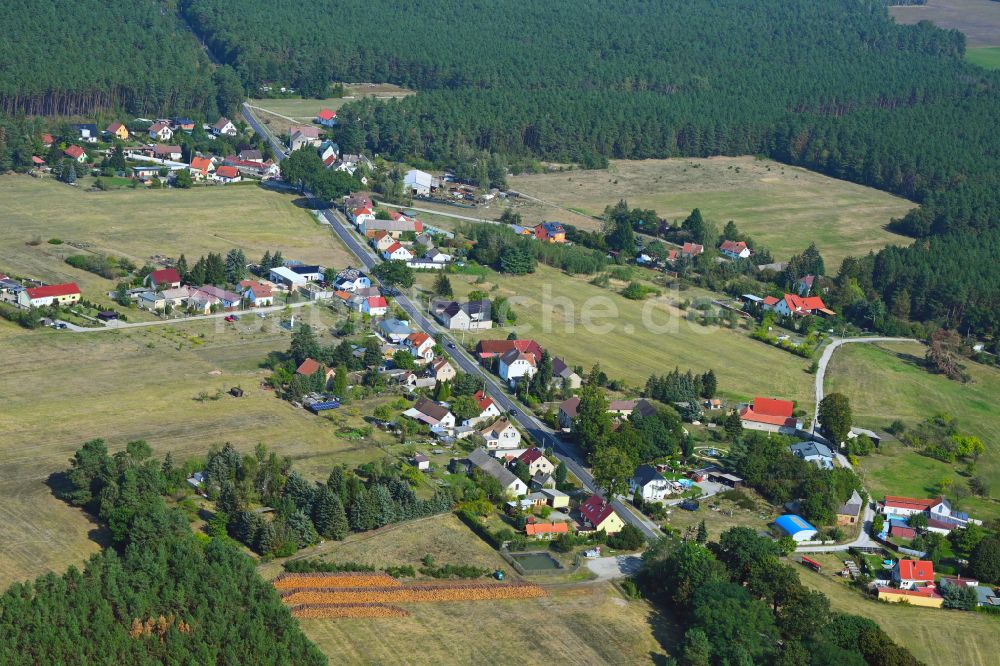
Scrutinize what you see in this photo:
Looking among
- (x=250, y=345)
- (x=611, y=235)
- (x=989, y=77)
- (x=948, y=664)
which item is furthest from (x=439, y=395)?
(x=989, y=77)

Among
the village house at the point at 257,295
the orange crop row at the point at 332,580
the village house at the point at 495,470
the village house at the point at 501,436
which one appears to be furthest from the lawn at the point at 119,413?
the orange crop row at the point at 332,580

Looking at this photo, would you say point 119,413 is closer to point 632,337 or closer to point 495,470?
point 495,470

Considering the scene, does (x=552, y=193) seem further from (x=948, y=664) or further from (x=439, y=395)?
(x=948, y=664)

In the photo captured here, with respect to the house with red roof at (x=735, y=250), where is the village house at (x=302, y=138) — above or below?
above

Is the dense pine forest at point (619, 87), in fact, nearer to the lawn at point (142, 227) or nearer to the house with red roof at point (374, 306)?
the lawn at point (142, 227)

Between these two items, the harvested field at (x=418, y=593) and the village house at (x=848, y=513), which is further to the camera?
the village house at (x=848, y=513)

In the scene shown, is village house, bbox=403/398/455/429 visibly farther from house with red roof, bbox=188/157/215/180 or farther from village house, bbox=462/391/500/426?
house with red roof, bbox=188/157/215/180

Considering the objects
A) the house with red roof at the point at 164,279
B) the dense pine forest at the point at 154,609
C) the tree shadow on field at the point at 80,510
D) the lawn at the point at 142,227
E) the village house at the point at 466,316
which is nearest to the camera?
the dense pine forest at the point at 154,609
